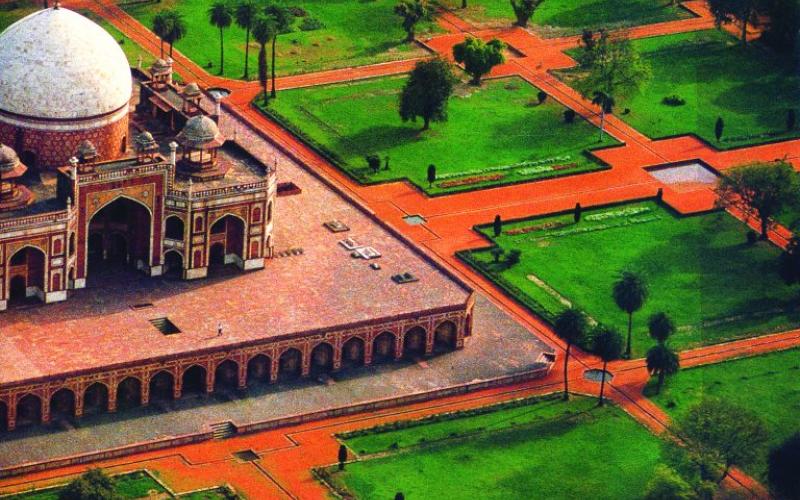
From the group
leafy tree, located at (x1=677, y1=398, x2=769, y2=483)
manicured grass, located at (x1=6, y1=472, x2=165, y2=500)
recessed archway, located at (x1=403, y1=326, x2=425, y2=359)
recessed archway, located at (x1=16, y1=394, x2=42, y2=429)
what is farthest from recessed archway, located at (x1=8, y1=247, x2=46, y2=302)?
leafy tree, located at (x1=677, y1=398, x2=769, y2=483)

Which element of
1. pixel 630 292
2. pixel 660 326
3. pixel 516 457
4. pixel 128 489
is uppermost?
pixel 630 292

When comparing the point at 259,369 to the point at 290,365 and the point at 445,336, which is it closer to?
the point at 290,365

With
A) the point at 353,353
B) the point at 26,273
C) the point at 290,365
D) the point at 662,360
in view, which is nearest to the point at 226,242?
the point at 290,365

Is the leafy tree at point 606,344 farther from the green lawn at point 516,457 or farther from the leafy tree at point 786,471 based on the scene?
the leafy tree at point 786,471

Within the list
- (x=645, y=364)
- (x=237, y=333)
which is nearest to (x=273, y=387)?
(x=237, y=333)

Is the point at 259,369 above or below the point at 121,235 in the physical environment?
below

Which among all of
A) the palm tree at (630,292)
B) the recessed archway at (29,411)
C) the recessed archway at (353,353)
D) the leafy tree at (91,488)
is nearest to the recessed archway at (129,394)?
the recessed archway at (29,411)
